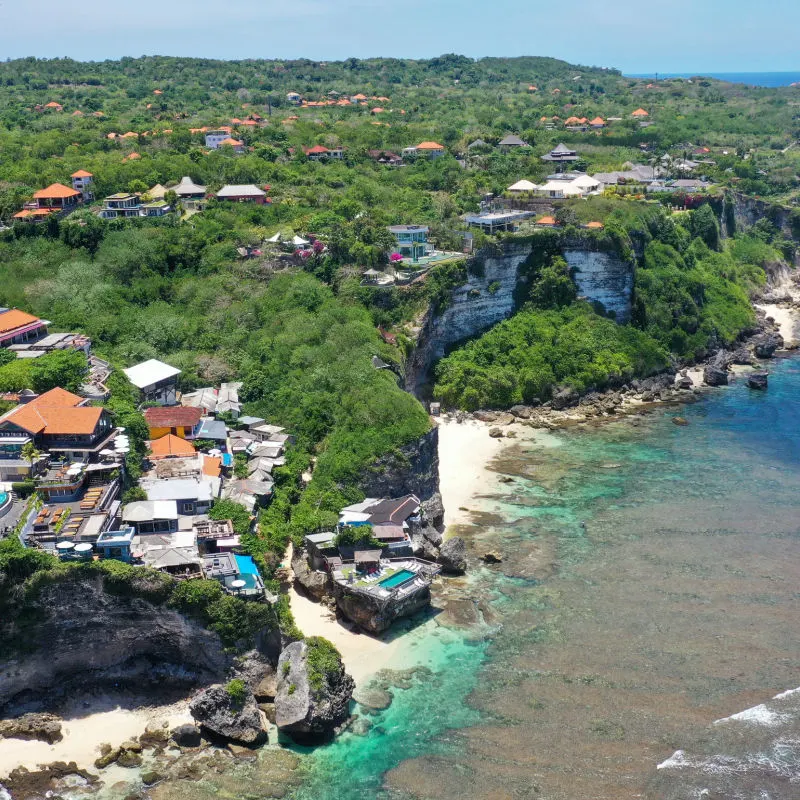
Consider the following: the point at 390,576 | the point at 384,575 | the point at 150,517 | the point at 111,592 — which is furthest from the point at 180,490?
the point at 390,576

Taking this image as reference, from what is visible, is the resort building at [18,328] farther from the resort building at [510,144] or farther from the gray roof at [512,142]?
the gray roof at [512,142]

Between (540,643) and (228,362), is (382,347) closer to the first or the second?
(228,362)

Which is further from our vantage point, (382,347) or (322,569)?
(382,347)

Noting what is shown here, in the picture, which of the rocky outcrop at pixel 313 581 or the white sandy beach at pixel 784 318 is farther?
the white sandy beach at pixel 784 318

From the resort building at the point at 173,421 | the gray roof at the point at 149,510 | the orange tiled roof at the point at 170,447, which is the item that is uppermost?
the resort building at the point at 173,421

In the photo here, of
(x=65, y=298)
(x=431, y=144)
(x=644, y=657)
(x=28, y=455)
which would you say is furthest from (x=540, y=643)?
(x=431, y=144)

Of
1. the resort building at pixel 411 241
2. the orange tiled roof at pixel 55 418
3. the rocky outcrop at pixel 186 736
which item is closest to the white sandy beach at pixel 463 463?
the resort building at pixel 411 241
